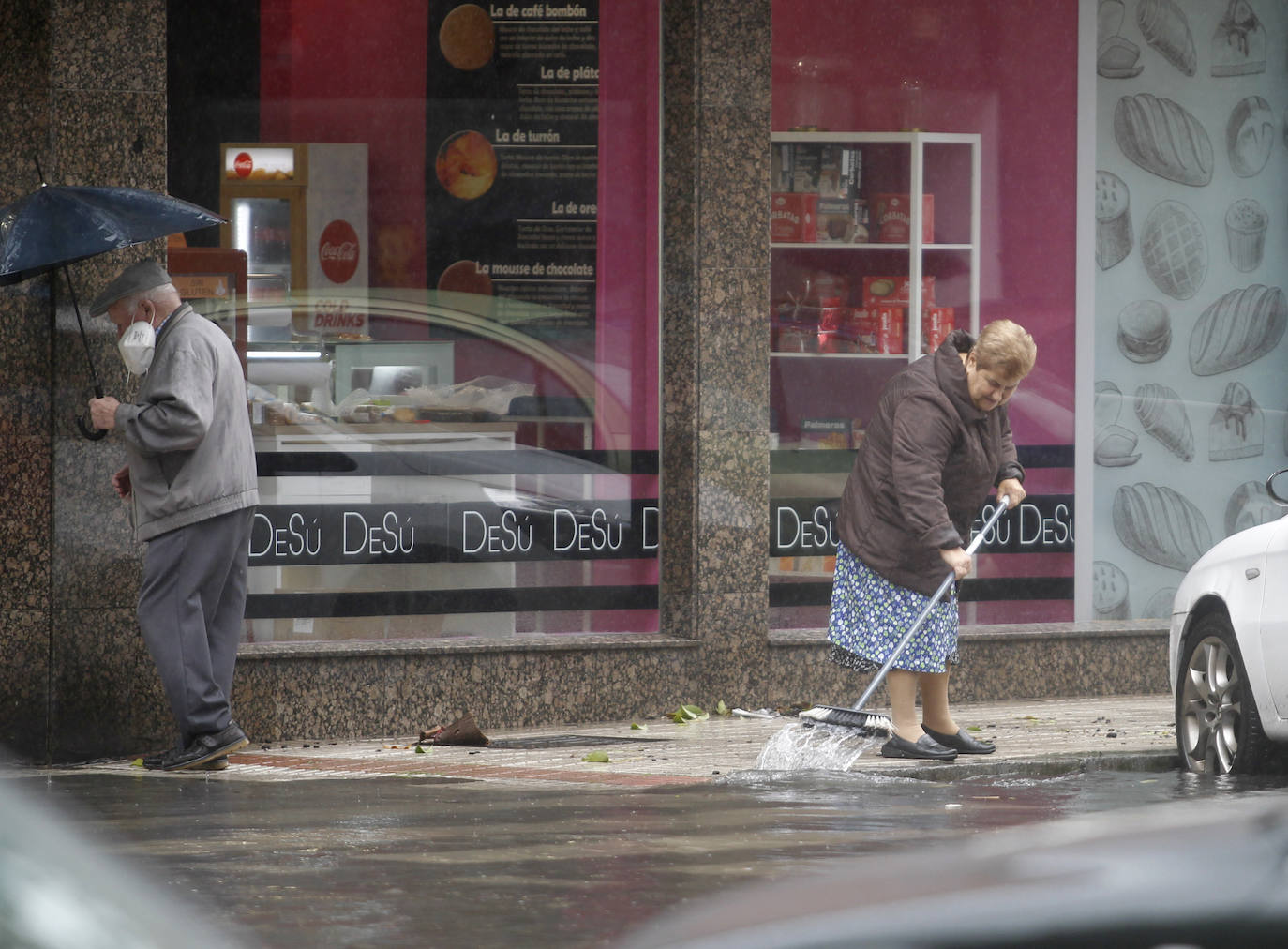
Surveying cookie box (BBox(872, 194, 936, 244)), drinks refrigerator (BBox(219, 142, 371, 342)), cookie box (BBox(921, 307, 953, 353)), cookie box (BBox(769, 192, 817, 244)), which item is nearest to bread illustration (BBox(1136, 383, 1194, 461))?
cookie box (BBox(921, 307, 953, 353))

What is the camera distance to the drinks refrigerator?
8.70 m

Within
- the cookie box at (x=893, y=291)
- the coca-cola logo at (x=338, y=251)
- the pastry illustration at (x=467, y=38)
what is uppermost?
the pastry illustration at (x=467, y=38)

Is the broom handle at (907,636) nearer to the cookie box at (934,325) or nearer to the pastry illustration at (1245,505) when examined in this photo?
the cookie box at (934,325)

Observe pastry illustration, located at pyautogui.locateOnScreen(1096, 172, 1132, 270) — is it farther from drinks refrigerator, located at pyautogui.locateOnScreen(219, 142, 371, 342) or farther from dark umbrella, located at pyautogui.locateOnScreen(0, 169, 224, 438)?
dark umbrella, located at pyautogui.locateOnScreen(0, 169, 224, 438)

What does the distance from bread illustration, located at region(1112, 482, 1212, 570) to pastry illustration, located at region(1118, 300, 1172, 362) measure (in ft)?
2.46

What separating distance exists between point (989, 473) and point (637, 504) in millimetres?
2239

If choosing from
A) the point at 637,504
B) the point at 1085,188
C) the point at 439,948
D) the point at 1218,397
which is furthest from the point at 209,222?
the point at 1218,397

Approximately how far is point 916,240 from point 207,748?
15.9ft

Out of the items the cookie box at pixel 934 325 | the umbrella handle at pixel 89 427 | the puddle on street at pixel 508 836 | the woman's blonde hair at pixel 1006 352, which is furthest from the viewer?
the cookie box at pixel 934 325

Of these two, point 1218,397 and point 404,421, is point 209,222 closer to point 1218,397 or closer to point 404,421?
point 404,421

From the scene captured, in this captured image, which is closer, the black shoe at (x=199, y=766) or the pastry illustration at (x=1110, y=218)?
the black shoe at (x=199, y=766)

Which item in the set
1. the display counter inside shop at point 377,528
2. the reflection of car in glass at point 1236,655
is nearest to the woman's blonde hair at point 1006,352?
the reflection of car in glass at point 1236,655

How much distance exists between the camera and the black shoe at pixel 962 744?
7648mm

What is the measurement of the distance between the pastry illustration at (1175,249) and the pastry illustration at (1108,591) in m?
1.62
